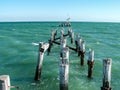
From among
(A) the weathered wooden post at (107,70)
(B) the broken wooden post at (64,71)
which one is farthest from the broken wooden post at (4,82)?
(A) the weathered wooden post at (107,70)

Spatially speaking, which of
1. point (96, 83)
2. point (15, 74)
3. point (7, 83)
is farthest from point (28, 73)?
point (7, 83)

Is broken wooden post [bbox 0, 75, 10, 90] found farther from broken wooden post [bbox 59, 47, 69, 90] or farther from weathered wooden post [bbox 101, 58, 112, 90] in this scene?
weathered wooden post [bbox 101, 58, 112, 90]

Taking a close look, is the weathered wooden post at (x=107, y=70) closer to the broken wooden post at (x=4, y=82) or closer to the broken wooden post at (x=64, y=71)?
the broken wooden post at (x=64, y=71)

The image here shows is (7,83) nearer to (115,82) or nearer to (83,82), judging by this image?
(83,82)

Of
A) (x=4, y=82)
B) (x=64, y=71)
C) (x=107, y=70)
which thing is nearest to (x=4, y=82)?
(x=4, y=82)

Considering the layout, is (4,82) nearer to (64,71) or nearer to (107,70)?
(64,71)

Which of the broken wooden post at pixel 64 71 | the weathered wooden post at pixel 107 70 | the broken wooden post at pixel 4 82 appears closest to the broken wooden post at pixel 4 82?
the broken wooden post at pixel 4 82

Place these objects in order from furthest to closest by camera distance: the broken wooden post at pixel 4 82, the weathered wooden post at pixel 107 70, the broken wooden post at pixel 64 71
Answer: the weathered wooden post at pixel 107 70 → the broken wooden post at pixel 64 71 → the broken wooden post at pixel 4 82

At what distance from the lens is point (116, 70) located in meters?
26.3

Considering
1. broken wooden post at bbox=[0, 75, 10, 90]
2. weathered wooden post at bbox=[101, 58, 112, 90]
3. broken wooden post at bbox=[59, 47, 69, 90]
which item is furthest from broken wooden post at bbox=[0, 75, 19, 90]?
weathered wooden post at bbox=[101, 58, 112, 90]

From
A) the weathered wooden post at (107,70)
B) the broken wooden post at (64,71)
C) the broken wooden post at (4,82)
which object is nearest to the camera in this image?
the broken wooden post at (4,82)

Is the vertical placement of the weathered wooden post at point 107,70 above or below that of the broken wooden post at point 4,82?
below

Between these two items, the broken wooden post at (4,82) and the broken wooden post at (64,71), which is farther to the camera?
the broken wooden post at (64,71)

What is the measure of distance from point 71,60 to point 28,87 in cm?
1047
